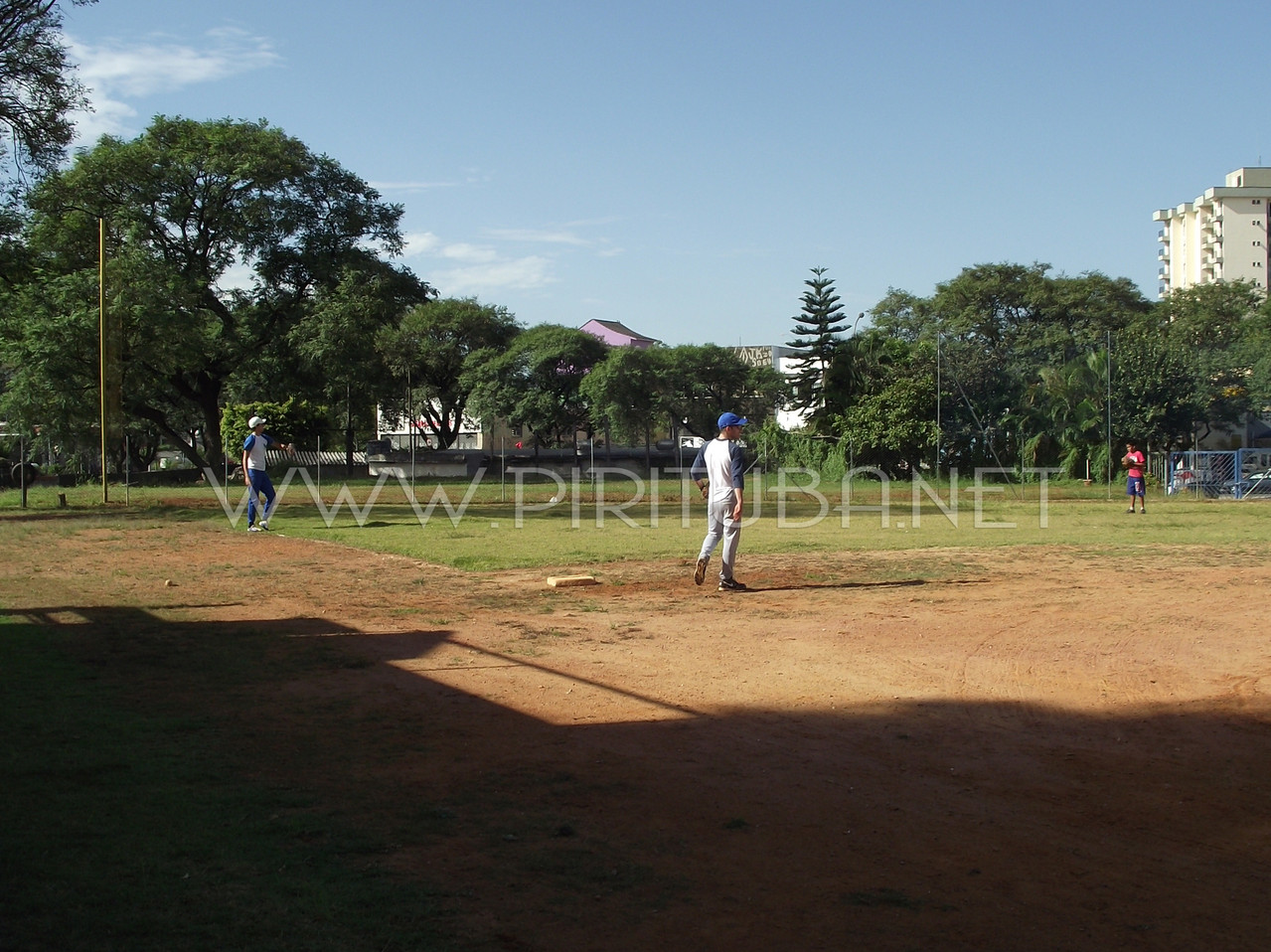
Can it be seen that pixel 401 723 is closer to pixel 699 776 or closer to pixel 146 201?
pixel 699 776

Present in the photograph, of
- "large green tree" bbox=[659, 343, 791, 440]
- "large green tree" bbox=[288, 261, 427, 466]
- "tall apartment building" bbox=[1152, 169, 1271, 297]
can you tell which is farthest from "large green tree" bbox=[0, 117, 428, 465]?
"tall apartment building" bbox=[1152, 169, 1271, 297]

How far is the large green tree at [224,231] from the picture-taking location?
132ft

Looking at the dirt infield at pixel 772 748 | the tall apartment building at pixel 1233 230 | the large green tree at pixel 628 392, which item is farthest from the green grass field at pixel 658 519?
the tall apartment building at pixel 1233 230

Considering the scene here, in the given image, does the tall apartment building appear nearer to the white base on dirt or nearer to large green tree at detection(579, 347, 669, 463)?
large green tree at detection(579, 347, 669, 463)

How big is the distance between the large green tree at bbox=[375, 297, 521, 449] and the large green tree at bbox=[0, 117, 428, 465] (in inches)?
403

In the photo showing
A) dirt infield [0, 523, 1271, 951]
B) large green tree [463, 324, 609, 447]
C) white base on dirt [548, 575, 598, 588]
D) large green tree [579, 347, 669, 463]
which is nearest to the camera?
dirt infield [0, 523, 1271, 951]

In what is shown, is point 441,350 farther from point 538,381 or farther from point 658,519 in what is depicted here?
point 658,519

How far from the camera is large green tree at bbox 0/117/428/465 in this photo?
40281 millimetres

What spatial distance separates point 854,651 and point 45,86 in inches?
959

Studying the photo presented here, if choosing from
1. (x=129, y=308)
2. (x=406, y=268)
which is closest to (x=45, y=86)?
(x=129, y=308)

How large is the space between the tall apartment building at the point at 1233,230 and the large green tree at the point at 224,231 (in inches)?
3688

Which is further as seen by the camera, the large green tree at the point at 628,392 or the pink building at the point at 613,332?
the pink building at the point at 613,332

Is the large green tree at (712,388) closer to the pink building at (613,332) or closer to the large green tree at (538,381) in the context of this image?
the large green tree at (538,381)

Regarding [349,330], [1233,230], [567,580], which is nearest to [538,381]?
[349,330]
